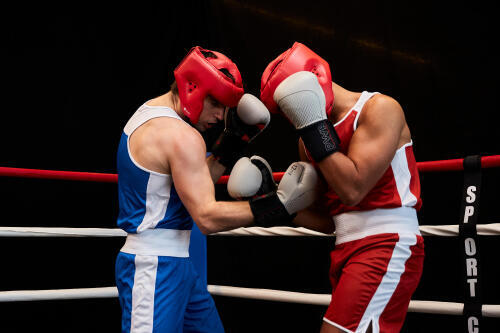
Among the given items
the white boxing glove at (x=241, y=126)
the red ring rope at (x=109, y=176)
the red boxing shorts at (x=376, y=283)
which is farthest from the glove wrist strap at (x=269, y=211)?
the red ring rope at (x=109, y=176)

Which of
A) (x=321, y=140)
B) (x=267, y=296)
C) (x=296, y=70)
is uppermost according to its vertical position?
(x=296, y=70)

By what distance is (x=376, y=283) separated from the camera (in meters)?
1.23

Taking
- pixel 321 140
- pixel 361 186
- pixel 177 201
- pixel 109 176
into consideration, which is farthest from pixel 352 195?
pixel 109 176

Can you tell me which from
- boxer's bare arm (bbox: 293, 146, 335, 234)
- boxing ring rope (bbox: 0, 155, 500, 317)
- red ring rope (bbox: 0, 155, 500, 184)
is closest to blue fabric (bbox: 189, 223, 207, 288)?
boxing ring rope (bbox: 0, 155, 500, 317)

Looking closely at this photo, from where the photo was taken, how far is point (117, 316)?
3262 mm

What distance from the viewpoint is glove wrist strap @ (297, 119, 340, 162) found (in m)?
1.21

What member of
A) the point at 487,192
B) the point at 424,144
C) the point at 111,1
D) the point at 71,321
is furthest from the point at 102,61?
the point at 487,192

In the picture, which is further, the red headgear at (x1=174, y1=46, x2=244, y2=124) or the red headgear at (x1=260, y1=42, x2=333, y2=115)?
the red headgear at (x1=174, y1=46, x2=244, y2=124)

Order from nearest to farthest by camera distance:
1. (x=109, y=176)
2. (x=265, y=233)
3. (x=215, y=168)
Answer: (x=215, y=168) < (x=265, y=233) < (x=109, y=176)

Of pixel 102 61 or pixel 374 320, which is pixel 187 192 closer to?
pixel 374 320

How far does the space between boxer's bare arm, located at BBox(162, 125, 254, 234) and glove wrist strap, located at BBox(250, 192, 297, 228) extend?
0.02 meters

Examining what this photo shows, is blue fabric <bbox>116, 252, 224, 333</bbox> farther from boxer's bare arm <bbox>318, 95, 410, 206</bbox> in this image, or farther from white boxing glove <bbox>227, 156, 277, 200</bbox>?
boxer's bare arm <bbox>318, 95, 410, 206</bbox>

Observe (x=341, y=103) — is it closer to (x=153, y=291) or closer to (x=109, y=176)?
(x=153, y=291)

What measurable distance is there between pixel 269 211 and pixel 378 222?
1.00 ft
